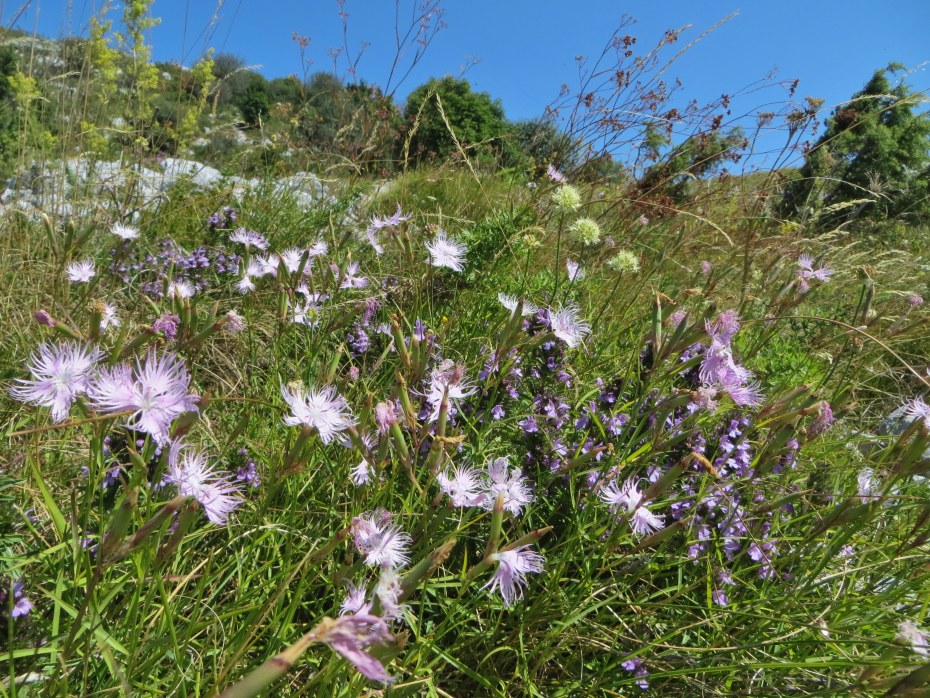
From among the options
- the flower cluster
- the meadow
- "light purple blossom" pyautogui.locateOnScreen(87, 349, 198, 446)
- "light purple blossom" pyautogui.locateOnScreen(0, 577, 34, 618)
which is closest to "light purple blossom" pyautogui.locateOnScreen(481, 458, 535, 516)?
the meadow

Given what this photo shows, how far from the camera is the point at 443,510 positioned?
867 millimetres

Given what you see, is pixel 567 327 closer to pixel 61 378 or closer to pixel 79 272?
pixel 61 378

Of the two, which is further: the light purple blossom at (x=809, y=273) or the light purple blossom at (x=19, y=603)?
the light purple blossom at (x=809, y=273)

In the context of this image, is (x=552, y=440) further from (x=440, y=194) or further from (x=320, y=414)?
(x=440, y=194)

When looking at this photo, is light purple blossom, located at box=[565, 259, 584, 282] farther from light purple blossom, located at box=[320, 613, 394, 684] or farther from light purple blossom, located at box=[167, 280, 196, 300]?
light purple blossom, located at box=[320, 613, 394, 684]

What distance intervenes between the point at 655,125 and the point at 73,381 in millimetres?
2866

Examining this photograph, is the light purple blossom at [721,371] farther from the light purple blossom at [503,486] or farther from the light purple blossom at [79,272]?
the light purple blossom at [79,272]

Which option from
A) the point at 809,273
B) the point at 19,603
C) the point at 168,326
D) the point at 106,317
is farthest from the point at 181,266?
the point at 809,273

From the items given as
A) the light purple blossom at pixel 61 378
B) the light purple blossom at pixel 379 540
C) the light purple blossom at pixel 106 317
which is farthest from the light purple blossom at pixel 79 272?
the light purple blossom at pixel 379 540

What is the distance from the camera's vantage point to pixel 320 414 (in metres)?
0.99

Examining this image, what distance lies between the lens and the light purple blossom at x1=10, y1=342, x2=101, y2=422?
2.53 ft

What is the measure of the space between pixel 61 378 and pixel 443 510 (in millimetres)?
594

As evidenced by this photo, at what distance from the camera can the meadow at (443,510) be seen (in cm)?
81

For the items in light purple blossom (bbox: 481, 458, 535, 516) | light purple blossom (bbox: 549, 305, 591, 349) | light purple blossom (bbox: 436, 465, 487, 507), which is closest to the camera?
light purple blossom (bbox: 436, 465, 487, 507)
